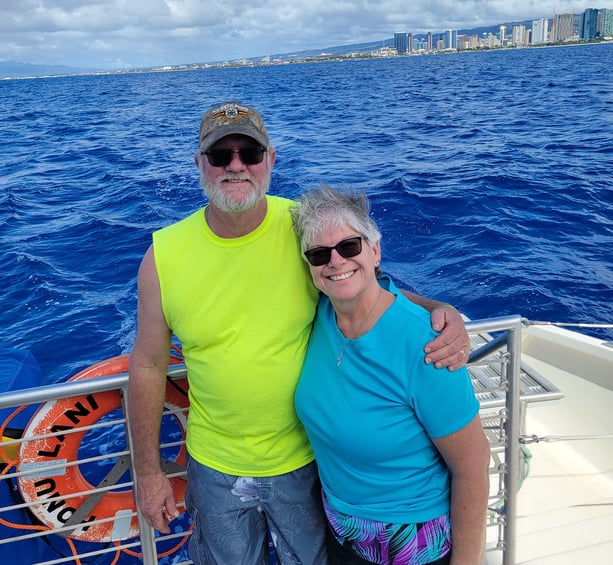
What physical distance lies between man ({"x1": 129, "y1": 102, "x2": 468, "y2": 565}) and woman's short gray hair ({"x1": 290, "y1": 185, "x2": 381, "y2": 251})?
125 mm

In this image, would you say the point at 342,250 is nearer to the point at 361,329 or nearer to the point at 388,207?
the point at 361,329

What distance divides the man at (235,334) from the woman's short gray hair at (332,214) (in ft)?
0.41

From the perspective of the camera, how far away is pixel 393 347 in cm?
139

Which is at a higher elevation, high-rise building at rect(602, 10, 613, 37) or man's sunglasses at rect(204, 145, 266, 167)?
high-rise building at rect(602, 10, 613, 37)

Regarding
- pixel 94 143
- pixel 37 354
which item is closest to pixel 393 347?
pixel 37 354

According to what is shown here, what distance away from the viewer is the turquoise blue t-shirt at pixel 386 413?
1.35 meters

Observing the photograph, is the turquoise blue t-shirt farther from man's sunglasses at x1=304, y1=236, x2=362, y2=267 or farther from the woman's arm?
man's sunglasses at x1=304, y1=236, x2=362, y2=267

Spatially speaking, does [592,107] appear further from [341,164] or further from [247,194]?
[247,194]

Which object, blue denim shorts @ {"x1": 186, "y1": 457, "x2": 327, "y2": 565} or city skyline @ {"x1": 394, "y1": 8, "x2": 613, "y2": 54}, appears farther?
city skyline @ {"x1": 394, "y1": 8, "x2": 613, "y2": 54}

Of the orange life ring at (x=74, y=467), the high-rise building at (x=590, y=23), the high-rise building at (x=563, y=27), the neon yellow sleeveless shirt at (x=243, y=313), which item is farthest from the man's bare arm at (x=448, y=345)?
the high-rise building at (x=563, y=27)

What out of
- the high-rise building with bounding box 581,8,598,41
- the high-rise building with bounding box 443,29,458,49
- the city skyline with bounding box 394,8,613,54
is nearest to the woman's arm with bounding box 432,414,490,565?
the city skyline with bounding box 394,8,613,54

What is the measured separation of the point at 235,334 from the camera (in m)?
1.60

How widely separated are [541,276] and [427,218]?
92.4 inches

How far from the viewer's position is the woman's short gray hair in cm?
148
